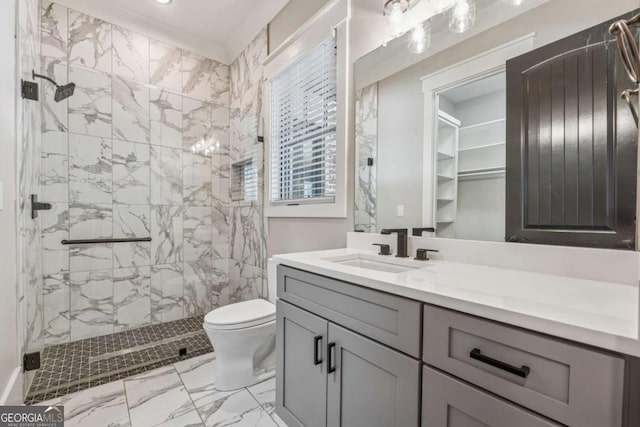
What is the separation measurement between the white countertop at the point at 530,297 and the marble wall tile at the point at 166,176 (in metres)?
Result: 2.24

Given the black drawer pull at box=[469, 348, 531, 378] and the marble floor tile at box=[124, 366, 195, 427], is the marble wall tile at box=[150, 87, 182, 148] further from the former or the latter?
the black drawer pull at box=[469, 348, 531, 378]

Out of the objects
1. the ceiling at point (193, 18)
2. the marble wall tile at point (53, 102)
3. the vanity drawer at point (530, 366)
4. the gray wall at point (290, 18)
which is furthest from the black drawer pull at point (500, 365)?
the marble wall tile at point (53, 102)

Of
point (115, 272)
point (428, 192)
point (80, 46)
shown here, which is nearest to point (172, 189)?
point (115, 272)

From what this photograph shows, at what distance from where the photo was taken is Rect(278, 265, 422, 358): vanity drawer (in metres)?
0.85

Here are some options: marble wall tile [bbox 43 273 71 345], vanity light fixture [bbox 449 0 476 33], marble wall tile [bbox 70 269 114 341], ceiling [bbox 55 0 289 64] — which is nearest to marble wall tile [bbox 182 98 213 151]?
ceiling [bbox 55 0 289 64]

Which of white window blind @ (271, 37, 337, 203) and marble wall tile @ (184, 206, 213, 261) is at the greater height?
white window blind @ (271, 37, 337, 203)

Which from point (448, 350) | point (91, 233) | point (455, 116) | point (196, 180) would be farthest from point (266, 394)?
point (196, 180)

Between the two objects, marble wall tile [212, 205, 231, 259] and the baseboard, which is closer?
the baseboard

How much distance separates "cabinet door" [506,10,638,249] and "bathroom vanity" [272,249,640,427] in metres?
0.19

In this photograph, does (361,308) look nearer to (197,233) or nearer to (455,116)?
(455,116)

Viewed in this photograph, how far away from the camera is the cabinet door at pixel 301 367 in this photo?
117 cm

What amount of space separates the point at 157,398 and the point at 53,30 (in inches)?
113

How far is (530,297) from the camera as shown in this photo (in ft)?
2.43

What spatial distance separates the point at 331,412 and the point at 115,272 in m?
2.39
